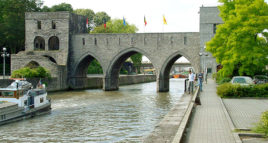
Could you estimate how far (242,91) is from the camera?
68.8ft

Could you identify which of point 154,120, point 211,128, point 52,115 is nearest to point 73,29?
point 52,115

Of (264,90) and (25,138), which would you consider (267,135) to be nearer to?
(25,138)

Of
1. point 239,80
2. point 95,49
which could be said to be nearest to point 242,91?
point 239,80

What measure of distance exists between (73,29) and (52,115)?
80.5 ft

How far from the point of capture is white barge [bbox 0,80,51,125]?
56.2ft

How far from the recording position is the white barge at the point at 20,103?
17.1m

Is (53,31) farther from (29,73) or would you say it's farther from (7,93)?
(7,93)

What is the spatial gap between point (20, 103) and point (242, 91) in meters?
13.3

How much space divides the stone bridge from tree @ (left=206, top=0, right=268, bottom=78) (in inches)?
418

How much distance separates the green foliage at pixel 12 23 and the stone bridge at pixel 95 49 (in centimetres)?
704

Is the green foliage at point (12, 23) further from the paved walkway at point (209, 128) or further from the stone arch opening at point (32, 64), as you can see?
the paved walkway at point (209, 128)

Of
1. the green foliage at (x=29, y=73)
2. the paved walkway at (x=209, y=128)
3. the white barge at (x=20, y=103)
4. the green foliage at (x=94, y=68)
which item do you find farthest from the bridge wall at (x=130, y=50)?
the paved walkway at (x=209, y=128)

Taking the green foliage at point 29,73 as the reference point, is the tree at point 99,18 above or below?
above

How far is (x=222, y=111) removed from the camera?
566 inches
